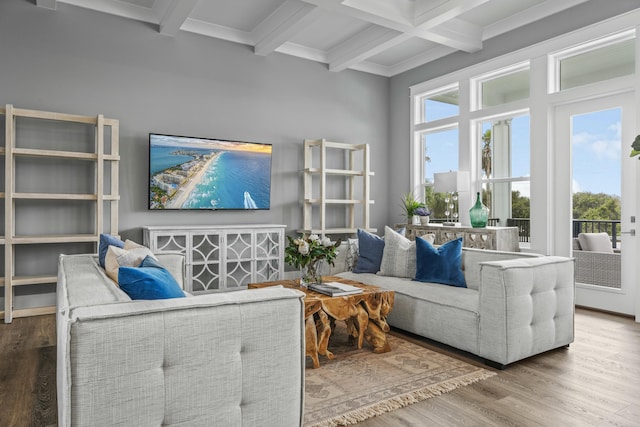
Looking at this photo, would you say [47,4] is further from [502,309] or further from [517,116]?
[517,116]

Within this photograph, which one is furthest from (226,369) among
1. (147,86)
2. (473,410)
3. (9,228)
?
(147,86)

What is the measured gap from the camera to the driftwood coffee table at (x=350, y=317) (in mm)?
2762

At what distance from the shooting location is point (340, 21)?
4875 mm

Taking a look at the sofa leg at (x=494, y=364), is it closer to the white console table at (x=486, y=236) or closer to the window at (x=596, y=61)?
the white console table at (x=486, y=236)

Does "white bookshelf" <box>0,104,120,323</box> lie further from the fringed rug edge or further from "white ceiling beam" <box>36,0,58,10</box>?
the fringed rug edge

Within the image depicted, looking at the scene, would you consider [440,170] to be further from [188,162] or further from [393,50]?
[188,162]

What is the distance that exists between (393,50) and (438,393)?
4.59 metres

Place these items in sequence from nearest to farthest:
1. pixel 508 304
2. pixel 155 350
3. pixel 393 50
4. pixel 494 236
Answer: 1. pixel 155 350
2. pixel 508 304
3. pixel 494 236
4. pixel 393 50

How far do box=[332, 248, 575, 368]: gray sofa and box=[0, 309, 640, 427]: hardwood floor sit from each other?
118 mm

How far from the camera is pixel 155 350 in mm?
1436

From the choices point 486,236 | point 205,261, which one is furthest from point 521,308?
point 205,261

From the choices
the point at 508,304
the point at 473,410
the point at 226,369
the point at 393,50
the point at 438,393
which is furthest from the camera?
the point at 393,50

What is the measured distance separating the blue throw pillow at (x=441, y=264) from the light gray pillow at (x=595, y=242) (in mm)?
1701

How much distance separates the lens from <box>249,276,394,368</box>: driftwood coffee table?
2.76 meters
